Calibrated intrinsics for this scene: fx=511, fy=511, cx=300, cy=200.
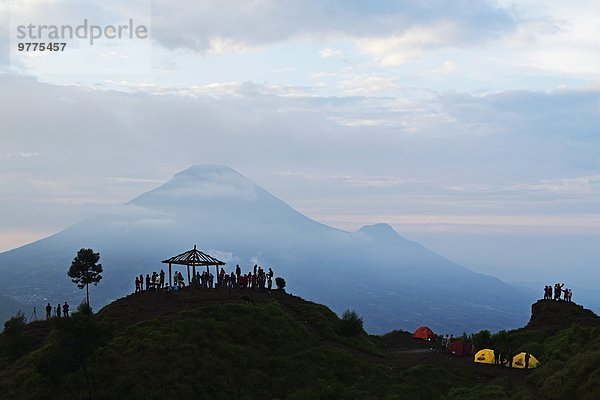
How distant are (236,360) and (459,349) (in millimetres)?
18947

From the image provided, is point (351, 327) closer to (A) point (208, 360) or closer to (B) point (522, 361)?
(B) point (522, 361)

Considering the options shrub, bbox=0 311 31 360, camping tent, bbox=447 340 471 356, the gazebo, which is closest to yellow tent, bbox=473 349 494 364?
camping tent, bbox=447 340 471 356

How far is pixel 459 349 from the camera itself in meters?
40.9

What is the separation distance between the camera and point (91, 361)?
97.3ft

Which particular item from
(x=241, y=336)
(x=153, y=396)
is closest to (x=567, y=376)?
(x=241, y=336)

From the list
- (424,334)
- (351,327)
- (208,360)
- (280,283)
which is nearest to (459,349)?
(351,327)

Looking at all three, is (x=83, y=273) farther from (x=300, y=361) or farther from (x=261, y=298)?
(x=300, y=361)

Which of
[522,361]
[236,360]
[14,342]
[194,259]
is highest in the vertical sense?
[194,259]

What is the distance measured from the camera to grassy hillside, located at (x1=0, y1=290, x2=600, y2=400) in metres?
27.4

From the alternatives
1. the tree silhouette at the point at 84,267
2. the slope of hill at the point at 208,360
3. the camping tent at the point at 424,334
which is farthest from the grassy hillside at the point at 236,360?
the camping tent at the point at 424,334

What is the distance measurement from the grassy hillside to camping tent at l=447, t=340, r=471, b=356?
112 cm

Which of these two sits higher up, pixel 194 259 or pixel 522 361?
pixel 194 259

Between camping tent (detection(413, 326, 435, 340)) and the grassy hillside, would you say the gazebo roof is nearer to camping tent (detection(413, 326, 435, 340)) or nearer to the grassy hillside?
the grassy hillside

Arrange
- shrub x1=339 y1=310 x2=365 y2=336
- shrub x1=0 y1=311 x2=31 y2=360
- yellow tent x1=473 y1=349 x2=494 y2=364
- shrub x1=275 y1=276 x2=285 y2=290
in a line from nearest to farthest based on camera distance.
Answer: shrub x1=0 y1=311 x2=31 y2=360 < yellow tent x1=473 y1=349 x2=494 y2=364 < shrub x1=339 y1=310 x2=365 y2=336 < shrub x1=275 y1=276 x2=285 y2=290
